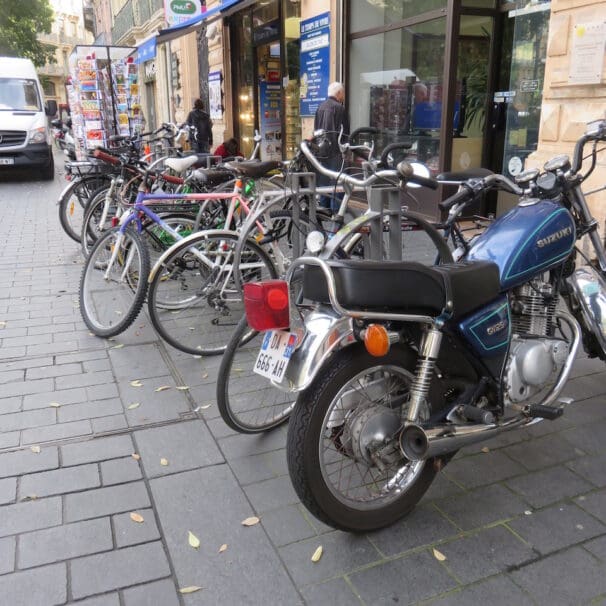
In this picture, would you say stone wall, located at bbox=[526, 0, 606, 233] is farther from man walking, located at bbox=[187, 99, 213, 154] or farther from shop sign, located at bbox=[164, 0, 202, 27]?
shop sign, located at bbox=[164, 0, 202, 27]

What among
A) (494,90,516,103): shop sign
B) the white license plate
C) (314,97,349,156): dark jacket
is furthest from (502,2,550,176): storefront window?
the white license plate

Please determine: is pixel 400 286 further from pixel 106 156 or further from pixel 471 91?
pixel 471 91

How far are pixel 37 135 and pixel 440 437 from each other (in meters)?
15.4

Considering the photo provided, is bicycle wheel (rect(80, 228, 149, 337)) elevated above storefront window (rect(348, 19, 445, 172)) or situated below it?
below

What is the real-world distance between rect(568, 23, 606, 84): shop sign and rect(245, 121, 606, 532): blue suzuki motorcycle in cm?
277

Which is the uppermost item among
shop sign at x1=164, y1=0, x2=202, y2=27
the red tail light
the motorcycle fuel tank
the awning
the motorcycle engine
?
shop sign at x1=164, y1=0, x2=202, y2=27

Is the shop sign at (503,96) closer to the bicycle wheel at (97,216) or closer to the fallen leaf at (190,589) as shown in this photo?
the bicycle wheel at (97,216)

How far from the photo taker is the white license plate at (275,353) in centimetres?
226

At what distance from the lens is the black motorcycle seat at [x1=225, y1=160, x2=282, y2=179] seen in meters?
4.55

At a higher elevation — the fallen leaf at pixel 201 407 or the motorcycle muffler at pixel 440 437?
the motorcycle muffler at pixel 440 437

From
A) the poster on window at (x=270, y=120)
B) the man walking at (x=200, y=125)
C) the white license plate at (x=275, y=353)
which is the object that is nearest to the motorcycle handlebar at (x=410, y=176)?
the white license plate at (x=275, y=353)

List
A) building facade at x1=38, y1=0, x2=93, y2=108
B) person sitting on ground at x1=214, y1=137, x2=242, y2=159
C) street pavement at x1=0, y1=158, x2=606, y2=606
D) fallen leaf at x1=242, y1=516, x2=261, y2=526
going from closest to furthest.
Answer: street pavement at x1=0, y1=158, x2=606, y2=606
fallen leaf at x1=242, y1=516, x2=261, y2=526
person sitting on ground at x1=214, y1=137, x2=242, y2=159
building facade at x1=38, y1=0, x2=93, y2=108

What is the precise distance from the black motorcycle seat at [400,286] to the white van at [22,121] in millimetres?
14891

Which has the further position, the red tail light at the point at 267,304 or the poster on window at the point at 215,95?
the poster on window at the point at 215,95
